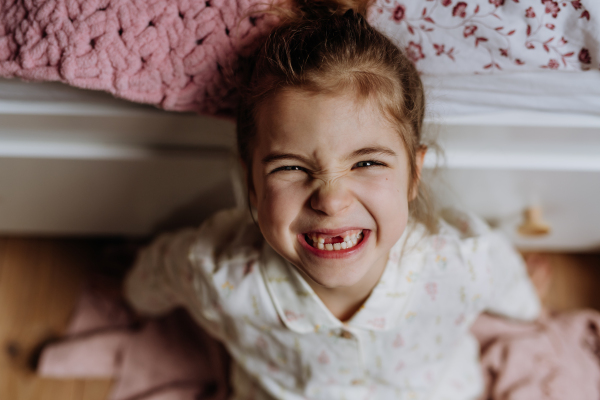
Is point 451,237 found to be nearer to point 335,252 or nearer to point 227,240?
point 335,252

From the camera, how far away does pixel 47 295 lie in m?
1.10

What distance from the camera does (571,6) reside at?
55 cm

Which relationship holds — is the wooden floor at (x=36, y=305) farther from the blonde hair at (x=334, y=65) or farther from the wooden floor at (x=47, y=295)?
the blonde hair at (x=334, y=65)

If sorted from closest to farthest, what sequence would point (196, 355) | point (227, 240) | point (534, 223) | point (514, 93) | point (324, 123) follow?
1. point (324, 123)
2. point (514, 93)
3. point (227, 240)
4. point (534, 223)
5. point (196, 355)

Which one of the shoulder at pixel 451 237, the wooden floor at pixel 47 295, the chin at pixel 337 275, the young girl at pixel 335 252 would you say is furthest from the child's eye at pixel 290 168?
the wooden floor at pixel 47 295

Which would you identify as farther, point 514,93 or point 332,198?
point 514,93

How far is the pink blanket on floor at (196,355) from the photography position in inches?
36.1

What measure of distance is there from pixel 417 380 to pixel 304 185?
45 cm

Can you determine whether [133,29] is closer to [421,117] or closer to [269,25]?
[269,25]

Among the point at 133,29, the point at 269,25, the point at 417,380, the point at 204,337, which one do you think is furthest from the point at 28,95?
the point at 417,380

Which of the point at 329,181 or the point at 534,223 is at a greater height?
the point at 329,181

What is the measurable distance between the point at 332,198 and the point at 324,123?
8cm

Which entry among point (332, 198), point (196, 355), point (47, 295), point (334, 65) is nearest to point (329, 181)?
point (332, 198)

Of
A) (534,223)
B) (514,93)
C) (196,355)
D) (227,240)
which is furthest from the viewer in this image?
(196,355)
